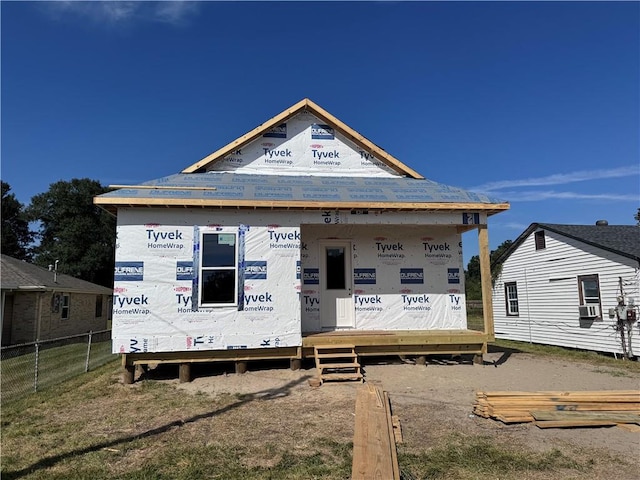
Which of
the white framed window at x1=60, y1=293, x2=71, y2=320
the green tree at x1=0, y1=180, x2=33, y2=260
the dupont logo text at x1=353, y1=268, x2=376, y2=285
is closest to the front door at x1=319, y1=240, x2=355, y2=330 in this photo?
the dupont logo text at x1=353, y1=268, x2=376, y2=285

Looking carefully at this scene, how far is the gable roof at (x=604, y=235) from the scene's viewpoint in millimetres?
13349

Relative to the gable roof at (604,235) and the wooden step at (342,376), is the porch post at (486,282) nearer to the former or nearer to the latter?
the wooden step at (342,376)

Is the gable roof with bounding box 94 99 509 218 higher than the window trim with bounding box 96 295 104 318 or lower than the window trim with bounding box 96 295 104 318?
higher

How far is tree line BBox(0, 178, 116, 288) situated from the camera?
42031mm

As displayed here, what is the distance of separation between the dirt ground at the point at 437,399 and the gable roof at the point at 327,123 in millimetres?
5114

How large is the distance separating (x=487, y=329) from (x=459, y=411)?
376 centimetres

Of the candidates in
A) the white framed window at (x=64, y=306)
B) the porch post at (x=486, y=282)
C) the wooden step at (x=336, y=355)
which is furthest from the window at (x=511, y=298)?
the white framed window at (x=64, y=306)

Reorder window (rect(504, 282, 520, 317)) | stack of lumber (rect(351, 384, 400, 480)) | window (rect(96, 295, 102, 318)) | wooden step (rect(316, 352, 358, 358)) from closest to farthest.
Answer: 1. stack of lumber (rect(351, 384, 400, 480))
2. wooden step (rect(316, 352, 358, 358))
3. window (rect(504, 282, 520, 317))
4. window (rect(96, 295, 102, 318))

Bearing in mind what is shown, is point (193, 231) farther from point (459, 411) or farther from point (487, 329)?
point (487, 329)

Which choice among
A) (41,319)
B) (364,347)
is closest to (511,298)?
(364,347)

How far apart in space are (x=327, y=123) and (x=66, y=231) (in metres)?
41.0

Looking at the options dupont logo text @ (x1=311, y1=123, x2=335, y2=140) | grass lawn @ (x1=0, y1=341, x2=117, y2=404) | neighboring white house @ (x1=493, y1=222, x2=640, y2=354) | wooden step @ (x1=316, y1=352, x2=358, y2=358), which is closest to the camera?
grass lawn @ (x1=0, y1=341, x2=117, y2=404)

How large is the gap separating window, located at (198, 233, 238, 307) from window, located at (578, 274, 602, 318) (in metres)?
12.4

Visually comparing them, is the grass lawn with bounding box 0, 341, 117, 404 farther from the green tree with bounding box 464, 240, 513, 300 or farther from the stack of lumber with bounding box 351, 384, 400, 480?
the green tree with bounding box 464, 240, 513, 300
